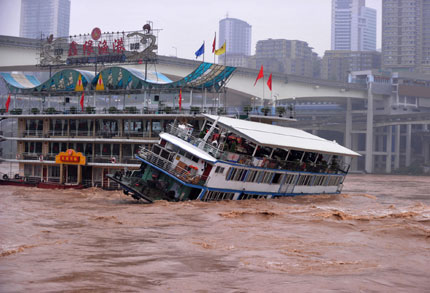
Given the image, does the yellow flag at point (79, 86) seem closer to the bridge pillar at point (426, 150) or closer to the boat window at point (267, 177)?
the boat window at point (267, 177)

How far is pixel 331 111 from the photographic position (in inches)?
5472

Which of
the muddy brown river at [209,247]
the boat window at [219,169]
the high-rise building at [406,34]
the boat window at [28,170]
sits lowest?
the muddy brown river at [209,247]

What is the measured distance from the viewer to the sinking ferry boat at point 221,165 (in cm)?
3753

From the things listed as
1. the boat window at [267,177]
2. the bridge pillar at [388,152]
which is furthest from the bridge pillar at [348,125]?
the boat window at [267,177]

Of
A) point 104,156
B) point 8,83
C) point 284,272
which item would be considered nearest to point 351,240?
point 284,272

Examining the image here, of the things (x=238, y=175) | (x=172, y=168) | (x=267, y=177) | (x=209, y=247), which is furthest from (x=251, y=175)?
(x=209, y=247)

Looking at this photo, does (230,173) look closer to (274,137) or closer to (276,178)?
(276,178)

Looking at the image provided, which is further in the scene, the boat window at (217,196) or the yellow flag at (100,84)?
the yellow flag at (100,84)

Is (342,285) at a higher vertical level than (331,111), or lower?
lower

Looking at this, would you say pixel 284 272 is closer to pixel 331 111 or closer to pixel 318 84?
pixel 318 84

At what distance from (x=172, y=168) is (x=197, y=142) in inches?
98.3

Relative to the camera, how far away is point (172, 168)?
3781cm

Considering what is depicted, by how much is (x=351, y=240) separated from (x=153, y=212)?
11617 mm

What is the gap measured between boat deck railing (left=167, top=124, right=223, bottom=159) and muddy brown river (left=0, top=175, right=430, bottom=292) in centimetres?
320
